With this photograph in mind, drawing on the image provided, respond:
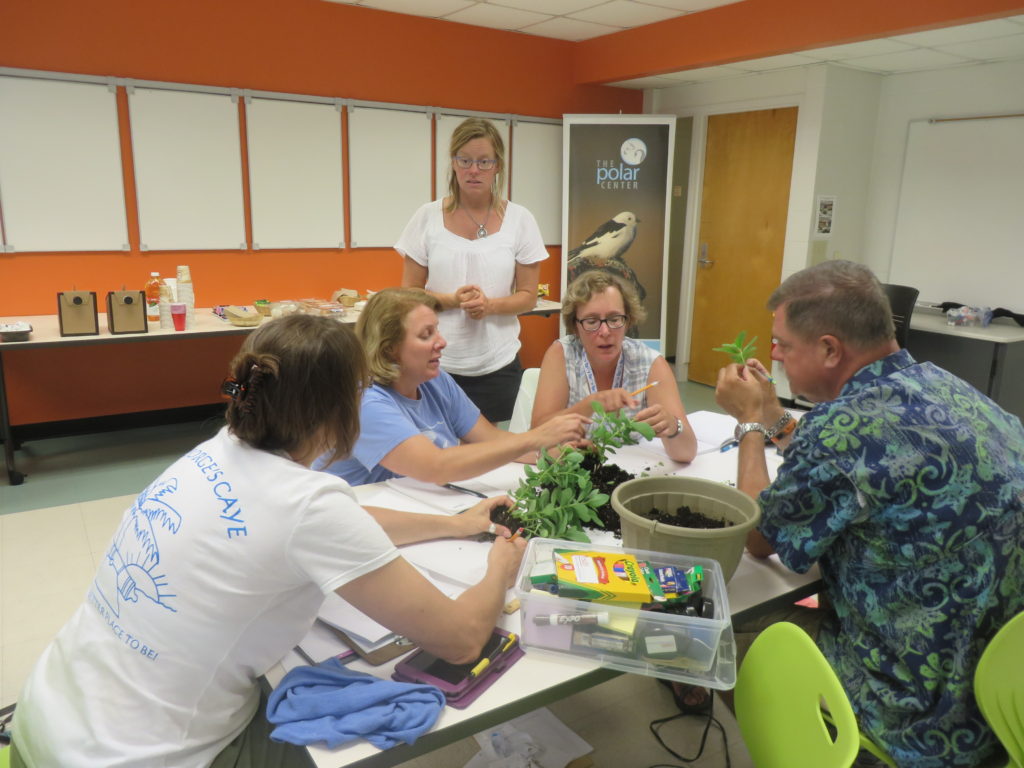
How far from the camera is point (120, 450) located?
14.4 feet

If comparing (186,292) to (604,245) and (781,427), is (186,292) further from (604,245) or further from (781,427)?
(781,427)

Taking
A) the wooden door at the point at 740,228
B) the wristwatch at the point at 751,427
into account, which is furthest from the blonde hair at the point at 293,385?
the wooden door at the point at 740,228

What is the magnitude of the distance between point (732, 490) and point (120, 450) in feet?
13.4

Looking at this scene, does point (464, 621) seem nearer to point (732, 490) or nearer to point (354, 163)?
point (732, 490)

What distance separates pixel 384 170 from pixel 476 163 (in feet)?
8.60

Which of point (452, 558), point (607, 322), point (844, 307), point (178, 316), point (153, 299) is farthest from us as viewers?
point (153, 299)

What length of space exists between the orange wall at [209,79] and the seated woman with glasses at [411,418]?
307cm

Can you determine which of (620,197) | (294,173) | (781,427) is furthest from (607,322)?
(620,197)

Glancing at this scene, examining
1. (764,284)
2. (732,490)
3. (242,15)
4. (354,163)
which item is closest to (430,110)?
(354,163)

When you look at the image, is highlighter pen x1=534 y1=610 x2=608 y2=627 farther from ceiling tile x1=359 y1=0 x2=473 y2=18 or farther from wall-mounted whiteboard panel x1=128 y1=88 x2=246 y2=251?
ceiling tile x1=359 y1=0 x2=473 y2=18

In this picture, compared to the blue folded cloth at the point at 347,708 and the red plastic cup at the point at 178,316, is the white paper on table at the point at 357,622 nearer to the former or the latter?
the blue folded cloth at the point at 347,708

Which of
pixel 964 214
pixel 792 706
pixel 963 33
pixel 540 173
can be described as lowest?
pixel 792 706

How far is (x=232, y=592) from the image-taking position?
1053mm

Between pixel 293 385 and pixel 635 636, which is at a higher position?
pixel 293 385
